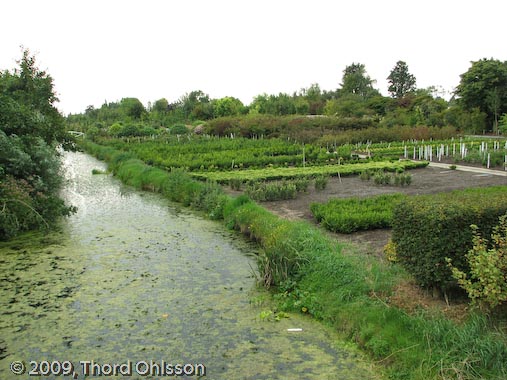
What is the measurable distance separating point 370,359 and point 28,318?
505 centimetres

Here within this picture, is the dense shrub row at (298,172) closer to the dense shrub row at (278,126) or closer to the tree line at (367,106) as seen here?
the tree line at (367,106)

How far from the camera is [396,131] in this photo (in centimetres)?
4322

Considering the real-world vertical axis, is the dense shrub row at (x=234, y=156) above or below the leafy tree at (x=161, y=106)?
below

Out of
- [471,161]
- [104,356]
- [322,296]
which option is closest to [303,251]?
[322,296]

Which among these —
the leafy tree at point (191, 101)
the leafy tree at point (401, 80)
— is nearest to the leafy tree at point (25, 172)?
the leafy tree at point (191, 101)

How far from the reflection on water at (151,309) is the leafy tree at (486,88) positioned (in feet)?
142

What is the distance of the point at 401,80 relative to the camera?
274 feet

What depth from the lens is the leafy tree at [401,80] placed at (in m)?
83.1

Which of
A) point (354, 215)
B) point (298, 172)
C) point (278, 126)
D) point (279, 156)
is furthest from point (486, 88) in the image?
point (354, 215)

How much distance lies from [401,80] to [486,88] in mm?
36140

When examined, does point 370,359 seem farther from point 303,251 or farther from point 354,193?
point 354,193

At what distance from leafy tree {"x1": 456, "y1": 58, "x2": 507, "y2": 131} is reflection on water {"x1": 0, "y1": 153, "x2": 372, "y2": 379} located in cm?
4330

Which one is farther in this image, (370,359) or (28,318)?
(28,318)

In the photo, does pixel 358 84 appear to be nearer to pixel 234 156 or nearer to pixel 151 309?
pixel 234 156
